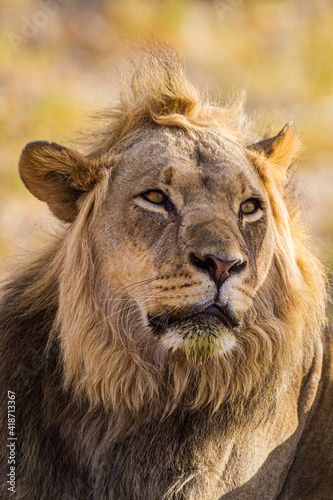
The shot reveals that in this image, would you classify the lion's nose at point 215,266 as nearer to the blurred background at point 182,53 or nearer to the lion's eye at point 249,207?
the lion's eye at point 249,207

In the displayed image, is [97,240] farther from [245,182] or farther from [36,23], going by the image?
[36,23]

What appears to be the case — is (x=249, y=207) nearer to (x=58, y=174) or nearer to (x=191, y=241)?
(x=191, y=241)

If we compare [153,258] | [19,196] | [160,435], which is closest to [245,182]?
[153,258]

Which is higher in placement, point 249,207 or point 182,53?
point 182,53

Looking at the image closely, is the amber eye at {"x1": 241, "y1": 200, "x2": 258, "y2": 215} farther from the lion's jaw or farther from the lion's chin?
the lion's chin

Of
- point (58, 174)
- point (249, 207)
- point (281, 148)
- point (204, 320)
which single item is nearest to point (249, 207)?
point (249, 207)

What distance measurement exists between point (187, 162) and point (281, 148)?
704 mm

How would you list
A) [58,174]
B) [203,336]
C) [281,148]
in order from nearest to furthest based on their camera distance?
1. [203,336]
2. [58,174]
3. [281,148]

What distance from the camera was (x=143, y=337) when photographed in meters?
3.39

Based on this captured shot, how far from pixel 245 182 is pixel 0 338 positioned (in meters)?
1.48

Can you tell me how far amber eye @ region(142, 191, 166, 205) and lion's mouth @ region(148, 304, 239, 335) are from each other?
1.87ft

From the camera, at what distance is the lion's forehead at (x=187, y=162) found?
129 inches

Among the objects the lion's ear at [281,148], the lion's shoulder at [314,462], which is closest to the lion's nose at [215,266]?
the lion's ear at [281,148]

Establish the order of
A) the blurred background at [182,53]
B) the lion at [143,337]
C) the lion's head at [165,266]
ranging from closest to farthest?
the lion's head at [165,266] < the lion at [143,337] < the blurred background at [182,53]
